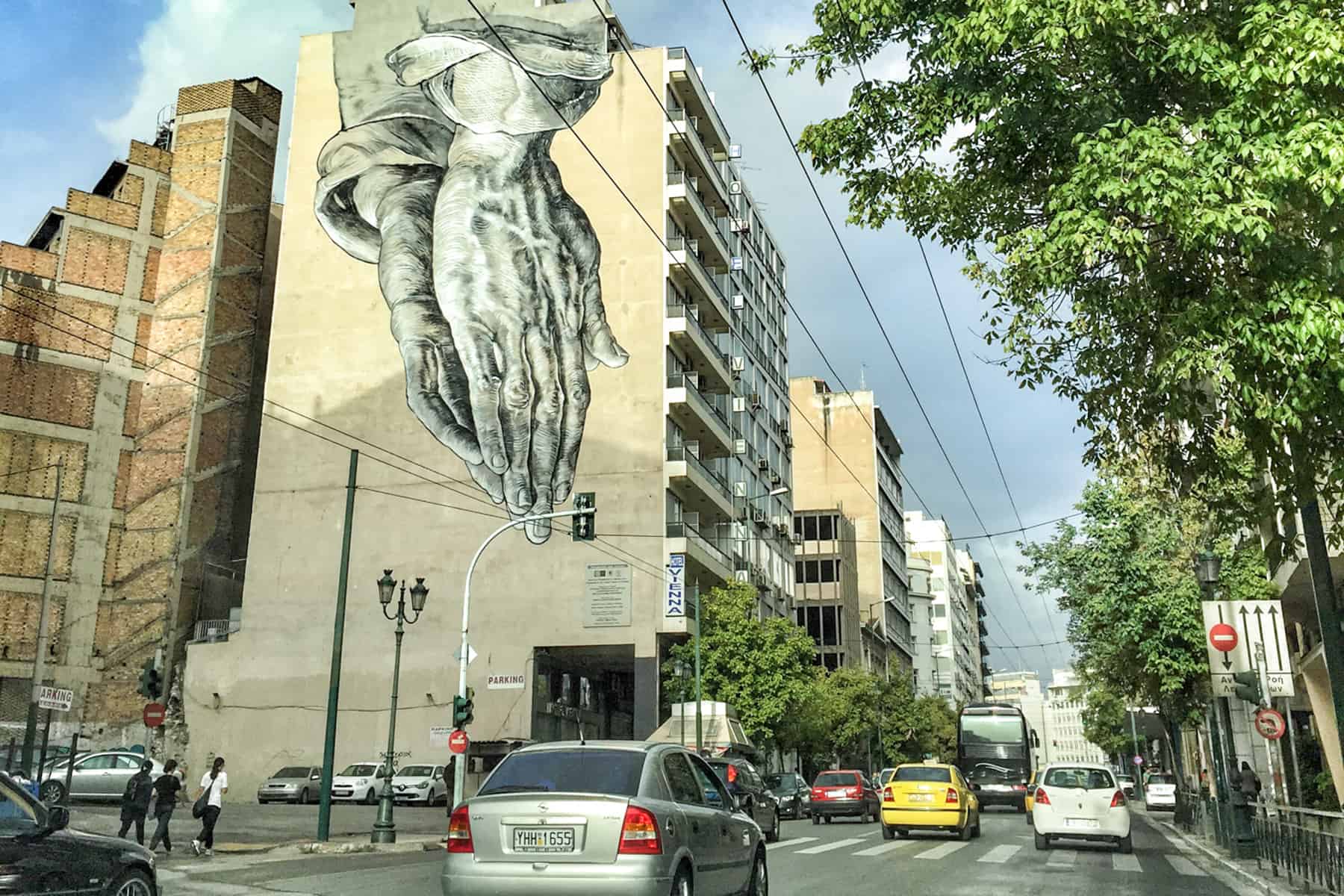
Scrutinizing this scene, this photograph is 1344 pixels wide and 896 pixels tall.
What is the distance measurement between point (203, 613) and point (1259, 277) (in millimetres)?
Result: 48343

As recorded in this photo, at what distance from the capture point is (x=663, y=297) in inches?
1889

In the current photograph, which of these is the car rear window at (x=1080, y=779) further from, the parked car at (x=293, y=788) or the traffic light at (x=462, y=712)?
the parked car at (x=293, y=788)

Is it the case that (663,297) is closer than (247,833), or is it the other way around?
(247,833)

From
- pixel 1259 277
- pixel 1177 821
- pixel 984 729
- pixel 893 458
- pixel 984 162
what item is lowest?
pixel 1177 821

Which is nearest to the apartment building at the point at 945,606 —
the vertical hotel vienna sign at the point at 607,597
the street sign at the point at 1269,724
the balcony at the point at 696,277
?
the balcony at the point at 696,277

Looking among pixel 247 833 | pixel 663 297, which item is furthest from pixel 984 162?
pixel 663 297

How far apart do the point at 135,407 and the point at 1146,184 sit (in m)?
50.4

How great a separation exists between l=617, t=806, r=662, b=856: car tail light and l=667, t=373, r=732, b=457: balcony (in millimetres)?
38796

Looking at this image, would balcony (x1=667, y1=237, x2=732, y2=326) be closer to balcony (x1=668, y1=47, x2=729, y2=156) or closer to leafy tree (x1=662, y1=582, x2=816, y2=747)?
balcony (x1=668, y1=47, x2=729, y2=156)

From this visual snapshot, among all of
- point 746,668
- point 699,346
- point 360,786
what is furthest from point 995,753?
point 360,786

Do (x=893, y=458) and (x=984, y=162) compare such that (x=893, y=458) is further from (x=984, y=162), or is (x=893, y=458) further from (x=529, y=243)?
(x=984, y=162)

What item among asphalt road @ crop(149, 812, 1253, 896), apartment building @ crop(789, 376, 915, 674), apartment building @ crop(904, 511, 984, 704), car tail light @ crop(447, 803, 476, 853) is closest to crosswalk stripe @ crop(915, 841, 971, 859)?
asphalt road @ crop(149, 812, 1253, 896)

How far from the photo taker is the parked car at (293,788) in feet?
130

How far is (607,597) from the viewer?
44.3 m
